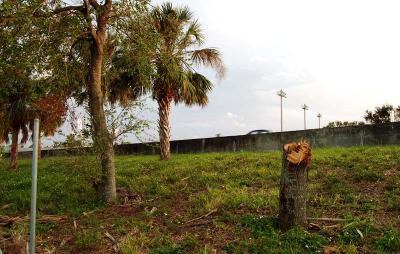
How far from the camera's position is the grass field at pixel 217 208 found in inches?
303

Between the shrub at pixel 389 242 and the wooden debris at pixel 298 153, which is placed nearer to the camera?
the shrub at pixel 389 242

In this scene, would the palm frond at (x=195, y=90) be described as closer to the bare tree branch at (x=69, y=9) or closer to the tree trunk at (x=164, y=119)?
the tree trunk at (x=164, y=119)

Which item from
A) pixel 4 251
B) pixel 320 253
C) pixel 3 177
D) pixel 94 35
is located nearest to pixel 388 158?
pixel 320 253

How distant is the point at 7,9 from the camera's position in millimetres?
9461

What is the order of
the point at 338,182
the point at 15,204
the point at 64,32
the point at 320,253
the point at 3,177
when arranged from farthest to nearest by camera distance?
the point at 3,177, the point at 15,204, the point at 64,32, the point at 338,182, the point at 320,253

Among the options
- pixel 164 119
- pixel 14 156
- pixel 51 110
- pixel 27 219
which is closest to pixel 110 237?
pixel 27 219

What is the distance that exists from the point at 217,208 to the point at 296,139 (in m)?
→ 10.2

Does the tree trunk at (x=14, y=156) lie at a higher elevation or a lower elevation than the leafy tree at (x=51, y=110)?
lower

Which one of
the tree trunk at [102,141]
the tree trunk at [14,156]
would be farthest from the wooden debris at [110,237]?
the tree trunk at [14,156]

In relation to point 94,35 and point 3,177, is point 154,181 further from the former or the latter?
point 3,177

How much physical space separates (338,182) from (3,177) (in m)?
12.3

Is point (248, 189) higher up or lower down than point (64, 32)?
lower down

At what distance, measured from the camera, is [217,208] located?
9.48 metres

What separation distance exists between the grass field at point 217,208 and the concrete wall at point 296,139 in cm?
128
